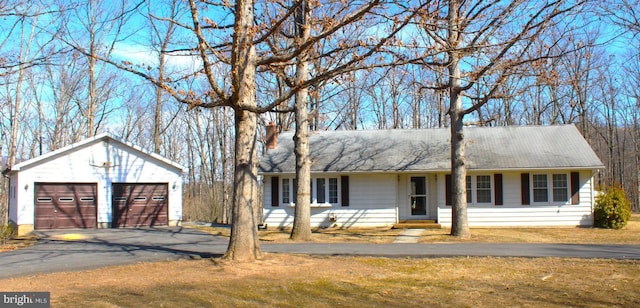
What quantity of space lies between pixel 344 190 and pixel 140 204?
9.04 m

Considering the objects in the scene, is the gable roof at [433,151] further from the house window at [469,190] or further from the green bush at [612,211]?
the green bush at [612,211]

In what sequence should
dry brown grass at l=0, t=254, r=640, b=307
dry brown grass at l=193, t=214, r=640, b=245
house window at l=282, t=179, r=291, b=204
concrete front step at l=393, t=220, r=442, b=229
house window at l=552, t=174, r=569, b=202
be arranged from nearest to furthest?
dry brown grass at l=0, t=254, r=640, b=307
dry brown grass at l=193, t=214, r=640, b=245
house window at l=552, t=174, r=569, b=202
concrete front step at l=393, t=220, r=442, b=229
house window at l=282, t=179, r=291, b=204

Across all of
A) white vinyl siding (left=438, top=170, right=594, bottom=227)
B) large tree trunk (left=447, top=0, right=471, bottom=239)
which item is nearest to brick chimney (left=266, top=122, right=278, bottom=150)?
white vinyl siding (left=438, top=170, right=594, bottom=227)

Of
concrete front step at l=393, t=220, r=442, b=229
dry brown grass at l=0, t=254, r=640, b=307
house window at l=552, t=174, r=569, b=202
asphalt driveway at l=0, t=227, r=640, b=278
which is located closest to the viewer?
dry brown grass at l=0, t=254, r=640, b=307

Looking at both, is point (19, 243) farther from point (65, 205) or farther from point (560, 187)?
point (560, 187)

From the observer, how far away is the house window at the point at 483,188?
22.5 metres

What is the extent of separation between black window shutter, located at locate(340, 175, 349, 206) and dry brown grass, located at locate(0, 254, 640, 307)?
1140cm

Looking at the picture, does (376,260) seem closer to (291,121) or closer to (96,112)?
(291,121)

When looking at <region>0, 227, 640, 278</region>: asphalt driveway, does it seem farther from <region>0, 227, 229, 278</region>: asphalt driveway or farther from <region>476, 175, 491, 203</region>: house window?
<region>476, 175, 491, 203</region>: house window

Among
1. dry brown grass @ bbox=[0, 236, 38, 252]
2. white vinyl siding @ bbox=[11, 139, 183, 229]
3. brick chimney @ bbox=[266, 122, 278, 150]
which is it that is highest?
brick chimney @ bbox=[266, 122, 278, 150]

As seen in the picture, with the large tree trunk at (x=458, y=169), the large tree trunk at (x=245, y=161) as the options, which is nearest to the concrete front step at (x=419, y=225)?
the large tree trunk at (x=458, y=169)

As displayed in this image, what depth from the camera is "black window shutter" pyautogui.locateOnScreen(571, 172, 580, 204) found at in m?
21.7

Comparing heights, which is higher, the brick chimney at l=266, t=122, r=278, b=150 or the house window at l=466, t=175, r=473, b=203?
the brick chimney at l=266, t=122, r=278, b=150

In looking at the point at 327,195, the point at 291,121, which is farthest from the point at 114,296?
the point at 291,121
